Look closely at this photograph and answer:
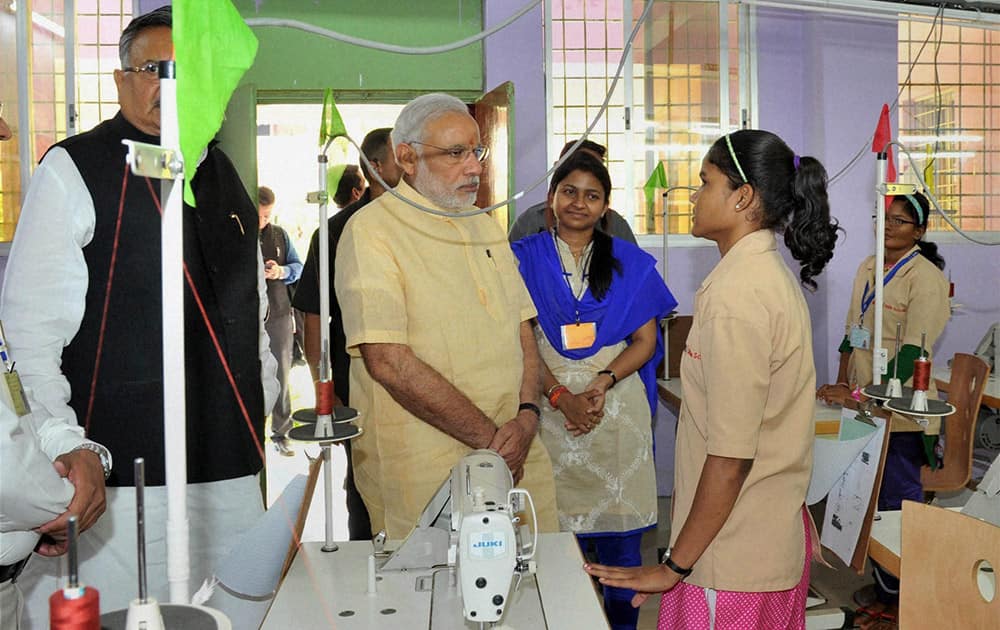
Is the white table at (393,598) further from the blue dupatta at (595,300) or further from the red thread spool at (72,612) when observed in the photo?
the blue dupatta at (595,300)

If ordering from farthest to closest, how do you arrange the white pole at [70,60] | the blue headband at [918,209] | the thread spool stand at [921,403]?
the white pole at [70,60] < the blue headband at [918,209] < the thread spool stand at [921,403]

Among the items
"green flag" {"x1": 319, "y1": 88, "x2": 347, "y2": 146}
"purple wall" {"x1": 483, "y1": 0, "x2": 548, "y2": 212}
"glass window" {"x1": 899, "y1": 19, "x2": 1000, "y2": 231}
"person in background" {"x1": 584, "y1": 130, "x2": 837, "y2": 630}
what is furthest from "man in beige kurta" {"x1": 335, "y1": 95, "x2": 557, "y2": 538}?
"glass window" {"x1": 899, "y1": 19, "x2": 1000, "y2": 231}

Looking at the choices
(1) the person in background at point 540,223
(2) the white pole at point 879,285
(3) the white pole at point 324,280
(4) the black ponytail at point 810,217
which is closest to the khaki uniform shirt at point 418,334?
(3) the white pole at point 324,280

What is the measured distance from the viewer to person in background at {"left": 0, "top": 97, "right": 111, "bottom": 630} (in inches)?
47.1

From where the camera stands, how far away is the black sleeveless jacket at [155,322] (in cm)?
175

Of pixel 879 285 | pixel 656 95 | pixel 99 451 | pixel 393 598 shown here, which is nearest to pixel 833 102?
pixel 656 95

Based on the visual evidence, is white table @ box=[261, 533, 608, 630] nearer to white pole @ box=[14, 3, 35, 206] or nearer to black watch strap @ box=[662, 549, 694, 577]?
black watch strap @ box=[662, 549, 694, 577]

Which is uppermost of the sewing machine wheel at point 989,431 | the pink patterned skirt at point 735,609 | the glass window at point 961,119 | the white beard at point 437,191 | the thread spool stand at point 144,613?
the glass window at point 961,119

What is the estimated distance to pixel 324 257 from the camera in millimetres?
1809

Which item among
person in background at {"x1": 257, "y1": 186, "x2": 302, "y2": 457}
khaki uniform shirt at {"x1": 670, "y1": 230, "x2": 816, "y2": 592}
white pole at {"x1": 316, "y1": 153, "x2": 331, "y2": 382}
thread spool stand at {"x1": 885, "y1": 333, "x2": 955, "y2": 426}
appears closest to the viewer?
khaki uniform shirt at {"x1": 670, "y1": 230, "x2": 816, "y2": 592}

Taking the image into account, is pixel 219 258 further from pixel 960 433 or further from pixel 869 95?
pixel 869 95

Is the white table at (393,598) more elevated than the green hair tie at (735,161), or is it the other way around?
the green hair tie at (735,161)

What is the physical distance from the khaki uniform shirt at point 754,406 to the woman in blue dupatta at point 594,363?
3.48 feet

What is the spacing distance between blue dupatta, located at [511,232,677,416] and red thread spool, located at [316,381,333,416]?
1.25 m
